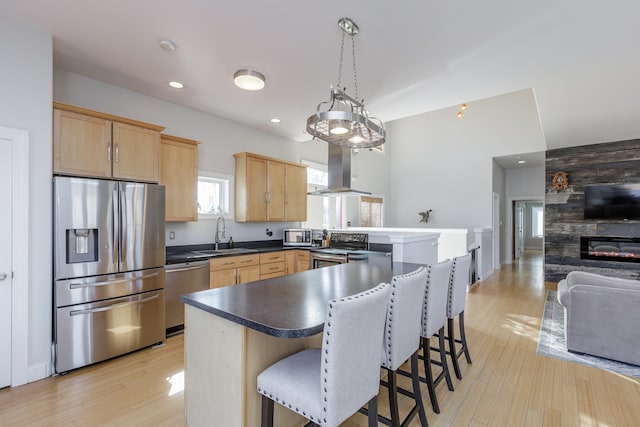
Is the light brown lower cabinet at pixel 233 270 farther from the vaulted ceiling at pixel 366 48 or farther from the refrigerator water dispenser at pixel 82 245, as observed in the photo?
the vaulted ceiling at pixel 366 48

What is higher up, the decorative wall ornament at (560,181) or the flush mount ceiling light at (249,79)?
the flush mount ceiling light at (249,79)

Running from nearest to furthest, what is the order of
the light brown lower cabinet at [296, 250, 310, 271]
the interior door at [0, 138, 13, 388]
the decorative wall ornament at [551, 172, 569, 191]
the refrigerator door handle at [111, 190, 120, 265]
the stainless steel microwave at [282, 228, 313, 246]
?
the interior door at [0, 138, 13, 388] < the refrigerator door handle at [111, 190, 120, 265] < the light brown lower cabinet at [296, 250, 310, 271] < the stainless steel microwave at [282, 228, 313, 246] < the decorative wall ornament at [551, 172, 569, 191]

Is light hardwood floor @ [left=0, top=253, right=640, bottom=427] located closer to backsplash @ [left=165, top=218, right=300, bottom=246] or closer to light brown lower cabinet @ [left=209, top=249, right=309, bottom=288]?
light brown lower cabinet @ [left=209, top=249, right=309, bottom=288]

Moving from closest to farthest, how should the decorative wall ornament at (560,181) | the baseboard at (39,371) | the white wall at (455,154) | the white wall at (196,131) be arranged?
the baseboard at (39,371)
the white wall at (196,131)
the decorative wall ornament at (560,181)
the white wall at (455,154)

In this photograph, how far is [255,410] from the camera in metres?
1.52

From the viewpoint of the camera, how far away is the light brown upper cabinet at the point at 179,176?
3.63 meters

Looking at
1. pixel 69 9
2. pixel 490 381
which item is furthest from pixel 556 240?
pixel 69 9

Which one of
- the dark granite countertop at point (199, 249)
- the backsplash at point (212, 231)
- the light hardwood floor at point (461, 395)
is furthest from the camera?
the backsplash at point (212, 231)

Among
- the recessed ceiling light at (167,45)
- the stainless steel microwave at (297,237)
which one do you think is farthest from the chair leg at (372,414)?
the stainless steel microwave at (297,237)

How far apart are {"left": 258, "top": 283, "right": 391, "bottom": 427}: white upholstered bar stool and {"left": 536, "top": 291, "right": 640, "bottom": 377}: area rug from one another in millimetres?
2674

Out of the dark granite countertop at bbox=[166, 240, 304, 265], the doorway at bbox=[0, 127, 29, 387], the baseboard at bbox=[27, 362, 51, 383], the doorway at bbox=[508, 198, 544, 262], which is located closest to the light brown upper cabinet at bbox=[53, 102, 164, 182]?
the doorway at bbox=[0, 127, 29, 387]

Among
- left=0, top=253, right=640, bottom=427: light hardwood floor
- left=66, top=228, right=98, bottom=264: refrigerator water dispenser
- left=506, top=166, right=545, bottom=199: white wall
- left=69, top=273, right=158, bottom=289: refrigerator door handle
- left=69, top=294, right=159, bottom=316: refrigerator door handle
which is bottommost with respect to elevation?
left=0, top=253, right=640, bottom=427: light hardwood floor

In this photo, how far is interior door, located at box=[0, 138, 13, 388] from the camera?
2.30 m

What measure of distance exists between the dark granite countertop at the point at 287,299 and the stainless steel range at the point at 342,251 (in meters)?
1.61
